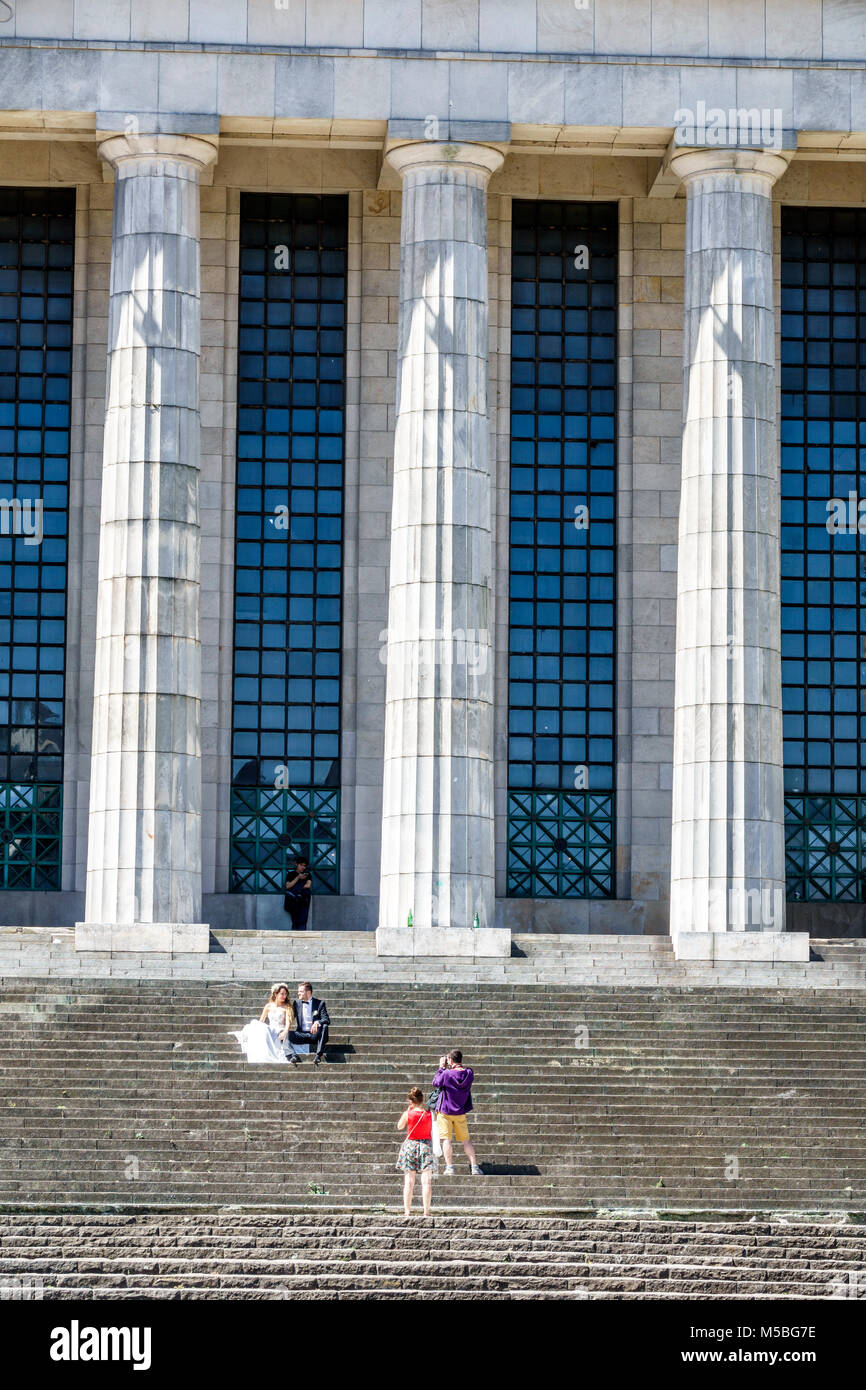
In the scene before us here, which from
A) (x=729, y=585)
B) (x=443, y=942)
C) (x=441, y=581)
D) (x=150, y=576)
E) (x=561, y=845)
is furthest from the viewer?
(x=561, y=845)

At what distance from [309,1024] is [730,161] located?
17487 mm

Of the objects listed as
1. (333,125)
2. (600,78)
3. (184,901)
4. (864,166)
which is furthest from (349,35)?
(184,901)

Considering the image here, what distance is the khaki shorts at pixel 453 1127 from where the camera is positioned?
32312 mm

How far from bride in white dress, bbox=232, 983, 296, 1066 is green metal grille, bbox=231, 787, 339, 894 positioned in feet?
41.0

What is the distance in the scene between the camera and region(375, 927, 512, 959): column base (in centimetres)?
4209

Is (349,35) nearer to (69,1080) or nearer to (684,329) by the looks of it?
(684,329)

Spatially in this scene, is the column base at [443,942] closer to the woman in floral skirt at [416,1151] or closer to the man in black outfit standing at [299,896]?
the man in black outfit standing at [299,896]

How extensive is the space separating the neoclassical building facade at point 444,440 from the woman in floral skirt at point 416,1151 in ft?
39.4

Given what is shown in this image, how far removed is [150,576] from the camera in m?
43.5

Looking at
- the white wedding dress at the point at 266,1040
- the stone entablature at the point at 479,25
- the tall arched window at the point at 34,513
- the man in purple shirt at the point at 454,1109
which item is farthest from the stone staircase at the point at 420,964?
the stone entablature at the point at 479,25

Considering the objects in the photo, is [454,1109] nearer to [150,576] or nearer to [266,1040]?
[266,1040]

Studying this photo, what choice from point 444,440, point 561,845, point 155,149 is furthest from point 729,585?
point 155,149

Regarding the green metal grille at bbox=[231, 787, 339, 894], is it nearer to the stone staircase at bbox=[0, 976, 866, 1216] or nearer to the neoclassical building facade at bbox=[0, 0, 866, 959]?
the neoclassical building facade at bbox=[0, 0, 866, 959]

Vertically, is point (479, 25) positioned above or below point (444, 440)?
above
